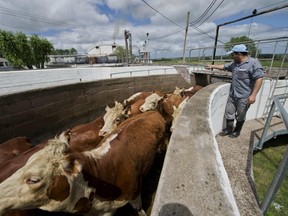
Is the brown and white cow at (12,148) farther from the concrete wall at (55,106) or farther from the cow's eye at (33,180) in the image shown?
the cow's eye at (33,180)

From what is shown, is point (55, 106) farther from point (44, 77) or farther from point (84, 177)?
point (44, 77)

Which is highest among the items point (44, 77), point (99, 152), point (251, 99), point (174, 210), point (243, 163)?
point (174, 210)

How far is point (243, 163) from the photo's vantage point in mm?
3203

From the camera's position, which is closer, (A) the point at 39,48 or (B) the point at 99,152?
(B) the point at 99,152

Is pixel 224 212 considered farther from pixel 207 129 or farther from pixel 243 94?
pixel 243 94

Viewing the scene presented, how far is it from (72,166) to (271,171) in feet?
15.3

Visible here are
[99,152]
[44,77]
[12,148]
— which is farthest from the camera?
[44,77]

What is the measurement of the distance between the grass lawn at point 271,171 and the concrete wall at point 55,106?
16.7 ft

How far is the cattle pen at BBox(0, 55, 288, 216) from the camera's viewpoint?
110 centimetres

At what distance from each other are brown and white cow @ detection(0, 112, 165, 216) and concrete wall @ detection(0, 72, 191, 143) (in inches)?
104

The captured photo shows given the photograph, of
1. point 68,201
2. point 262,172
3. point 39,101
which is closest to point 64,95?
point 39,101

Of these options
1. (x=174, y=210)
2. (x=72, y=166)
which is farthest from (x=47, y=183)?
(x=174, y=210)

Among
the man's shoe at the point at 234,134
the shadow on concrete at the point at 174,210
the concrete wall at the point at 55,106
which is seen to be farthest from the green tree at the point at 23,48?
the shadow on concrete at the point at 174,210

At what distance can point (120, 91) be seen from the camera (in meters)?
7.57
